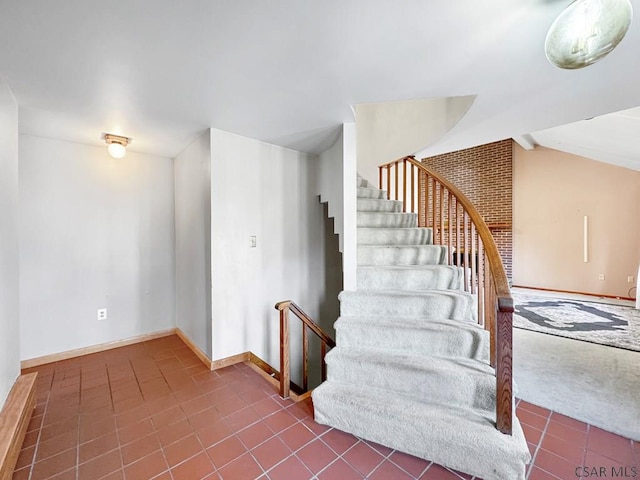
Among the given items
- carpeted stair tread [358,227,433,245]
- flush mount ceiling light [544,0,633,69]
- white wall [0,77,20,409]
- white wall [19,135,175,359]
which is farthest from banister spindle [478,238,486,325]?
white wall [19,135,175,359]

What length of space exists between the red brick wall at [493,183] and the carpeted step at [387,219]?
15.0 ft

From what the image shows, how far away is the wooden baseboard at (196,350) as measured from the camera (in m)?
2.63

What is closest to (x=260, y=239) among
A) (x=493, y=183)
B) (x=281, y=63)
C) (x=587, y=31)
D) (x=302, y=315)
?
(x=302, y=315)

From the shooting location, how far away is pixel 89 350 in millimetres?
2891

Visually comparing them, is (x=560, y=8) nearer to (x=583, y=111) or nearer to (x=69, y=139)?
(x=583, y=111)

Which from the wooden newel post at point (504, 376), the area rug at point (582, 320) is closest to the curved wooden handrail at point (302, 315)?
the wooden newel post at point (504, 376)

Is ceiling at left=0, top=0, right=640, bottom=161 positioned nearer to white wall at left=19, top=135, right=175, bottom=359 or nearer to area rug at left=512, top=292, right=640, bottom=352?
white wall at left=19, top=135, right=175, bottom=359

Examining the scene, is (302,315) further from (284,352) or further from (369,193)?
(369,193)

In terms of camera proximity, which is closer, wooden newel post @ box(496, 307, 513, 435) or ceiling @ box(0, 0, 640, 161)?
ceiling @ box(0, 0, 640, 161)

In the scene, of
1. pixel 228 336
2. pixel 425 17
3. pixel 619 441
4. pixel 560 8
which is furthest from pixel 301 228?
pixel 619 441

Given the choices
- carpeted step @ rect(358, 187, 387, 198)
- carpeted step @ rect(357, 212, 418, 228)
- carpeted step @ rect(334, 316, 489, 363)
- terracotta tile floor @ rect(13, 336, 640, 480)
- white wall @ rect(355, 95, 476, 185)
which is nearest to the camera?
terracotta tile floor @ rect(13, 336, 640, 480)

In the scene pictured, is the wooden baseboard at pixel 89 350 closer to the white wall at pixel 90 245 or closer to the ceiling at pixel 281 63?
the white wall at pixel 90 245

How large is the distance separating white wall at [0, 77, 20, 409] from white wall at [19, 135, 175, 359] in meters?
0.82

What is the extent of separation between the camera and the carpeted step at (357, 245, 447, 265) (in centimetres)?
296
